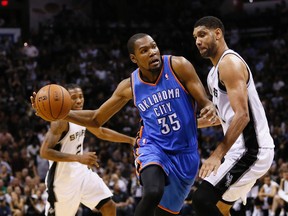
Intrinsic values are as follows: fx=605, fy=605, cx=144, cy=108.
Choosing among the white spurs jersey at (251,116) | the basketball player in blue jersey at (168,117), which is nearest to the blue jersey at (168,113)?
the basketball player in blue jersey at (168,117)

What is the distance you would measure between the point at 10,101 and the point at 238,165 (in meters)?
12.5

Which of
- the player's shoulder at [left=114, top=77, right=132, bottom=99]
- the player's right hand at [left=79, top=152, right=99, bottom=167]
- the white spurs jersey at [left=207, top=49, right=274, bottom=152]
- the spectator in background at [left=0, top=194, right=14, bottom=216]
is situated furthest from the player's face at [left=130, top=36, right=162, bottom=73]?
the spectator in background at [left=0, top=194, right=14, bottom=216]

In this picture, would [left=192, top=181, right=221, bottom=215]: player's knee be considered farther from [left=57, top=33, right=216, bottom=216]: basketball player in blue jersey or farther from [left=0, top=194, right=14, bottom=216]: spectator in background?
[left=0, top=194, right=14, bottom=216]: spectator in background

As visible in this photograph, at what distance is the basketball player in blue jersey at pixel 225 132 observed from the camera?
488 cm

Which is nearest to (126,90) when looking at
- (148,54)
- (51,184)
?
(148,54)

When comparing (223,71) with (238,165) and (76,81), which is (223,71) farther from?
(76,81)

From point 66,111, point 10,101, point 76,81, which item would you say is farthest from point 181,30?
point 66,111

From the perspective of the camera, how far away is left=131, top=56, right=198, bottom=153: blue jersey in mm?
5344

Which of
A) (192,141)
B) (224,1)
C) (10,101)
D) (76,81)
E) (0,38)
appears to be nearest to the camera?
(192,141)

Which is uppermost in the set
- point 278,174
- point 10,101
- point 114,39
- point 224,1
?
point 224,1

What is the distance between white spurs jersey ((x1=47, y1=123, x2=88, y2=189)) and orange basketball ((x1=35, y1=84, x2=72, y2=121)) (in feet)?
4.71

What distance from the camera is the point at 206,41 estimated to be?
5137mm

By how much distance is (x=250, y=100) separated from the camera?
5.00 meters

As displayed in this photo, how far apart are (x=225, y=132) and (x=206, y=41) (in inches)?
31.7
